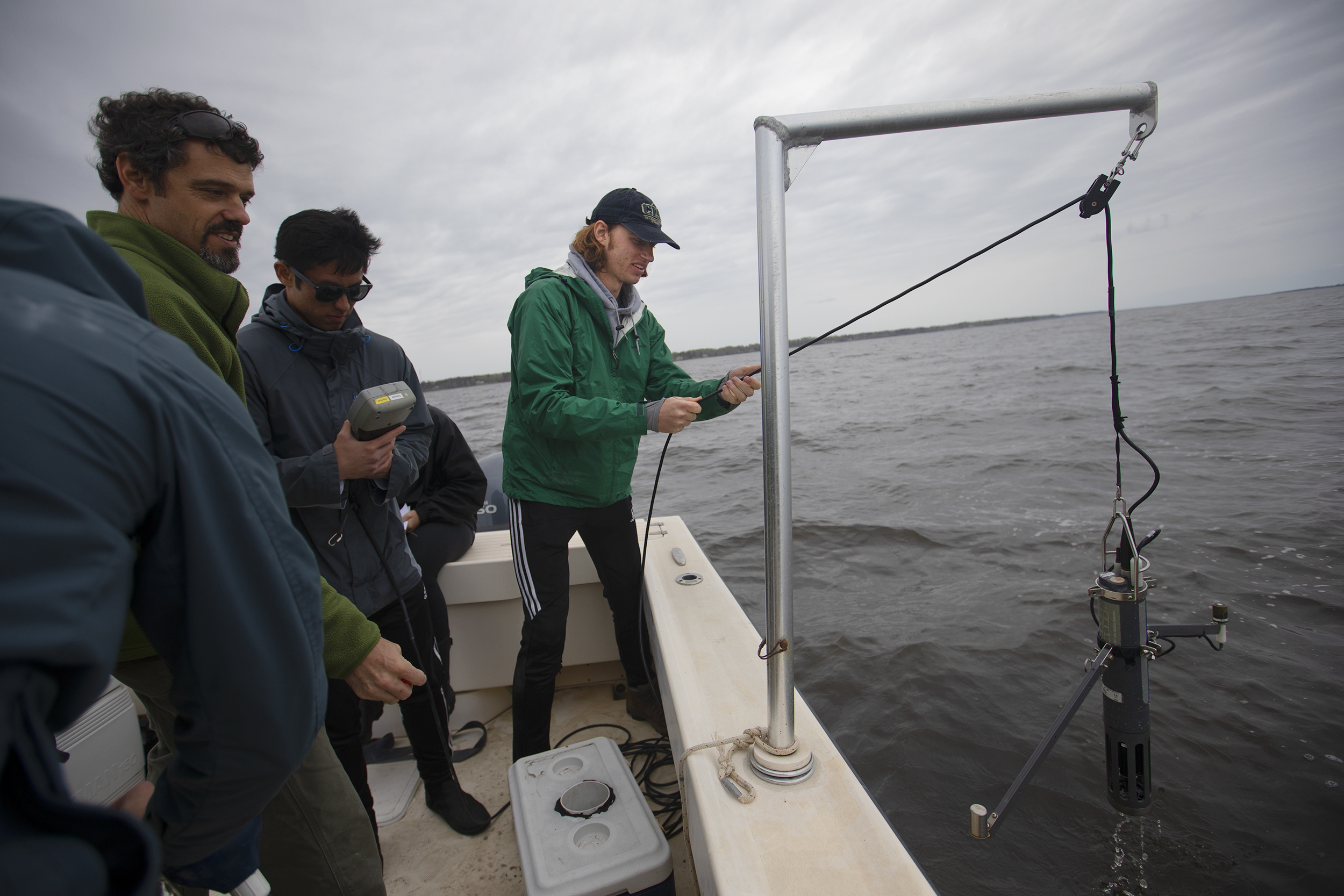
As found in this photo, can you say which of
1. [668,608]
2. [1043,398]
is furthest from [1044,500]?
[1043,398]

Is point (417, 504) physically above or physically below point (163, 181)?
below

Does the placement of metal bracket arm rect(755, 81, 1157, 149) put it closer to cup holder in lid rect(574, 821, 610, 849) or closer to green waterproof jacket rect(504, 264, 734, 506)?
green waterproof jacket rect(504, 264, 734, 506)

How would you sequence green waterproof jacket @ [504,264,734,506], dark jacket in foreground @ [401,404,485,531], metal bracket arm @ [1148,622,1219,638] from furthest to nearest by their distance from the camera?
dark jacket in foreground @ [401,404,485,531] < green waterproof jacket @ [504,264,734,506] < metal bracket arm @ [1148,622,1219,638]

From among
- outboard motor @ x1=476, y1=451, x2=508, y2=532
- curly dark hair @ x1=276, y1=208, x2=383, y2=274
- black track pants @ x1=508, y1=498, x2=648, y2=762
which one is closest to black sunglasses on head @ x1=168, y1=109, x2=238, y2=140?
curly dark hair @ x1=276, y1=208, x2=383, y2=274

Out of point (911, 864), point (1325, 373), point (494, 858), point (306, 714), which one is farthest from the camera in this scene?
point (1325, 373)

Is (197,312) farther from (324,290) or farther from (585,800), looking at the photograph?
(585,800)

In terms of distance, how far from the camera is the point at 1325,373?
1214 centimetres

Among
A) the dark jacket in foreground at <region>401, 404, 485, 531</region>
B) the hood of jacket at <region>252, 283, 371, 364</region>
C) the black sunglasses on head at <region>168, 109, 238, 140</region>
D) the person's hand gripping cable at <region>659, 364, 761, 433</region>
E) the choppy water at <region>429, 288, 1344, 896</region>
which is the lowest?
the choppy water at <region>429, 288, 1344, 896</region>

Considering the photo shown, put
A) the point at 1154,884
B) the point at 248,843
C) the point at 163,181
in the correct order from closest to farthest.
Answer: the point at 248,843, the point at 163,181, the point at 1154,884

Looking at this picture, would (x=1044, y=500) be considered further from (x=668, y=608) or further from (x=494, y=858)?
(x=494, y=858)

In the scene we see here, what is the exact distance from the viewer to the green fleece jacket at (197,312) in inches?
37.7

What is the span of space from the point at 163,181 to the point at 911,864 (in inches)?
68.8

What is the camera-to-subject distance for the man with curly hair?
3.30 feet

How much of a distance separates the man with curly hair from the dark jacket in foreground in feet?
4.26
